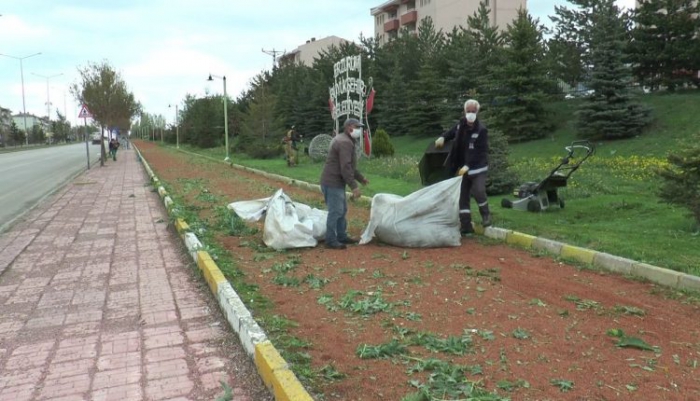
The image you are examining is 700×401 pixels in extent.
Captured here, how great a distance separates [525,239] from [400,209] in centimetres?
163

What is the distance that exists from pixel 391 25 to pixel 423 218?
64.7m

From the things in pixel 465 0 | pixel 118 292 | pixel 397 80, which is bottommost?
pixel 118 292

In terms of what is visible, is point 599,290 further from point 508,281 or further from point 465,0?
point 465,0

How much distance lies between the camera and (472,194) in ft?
25.8

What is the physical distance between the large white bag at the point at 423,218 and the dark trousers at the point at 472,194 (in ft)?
1.13

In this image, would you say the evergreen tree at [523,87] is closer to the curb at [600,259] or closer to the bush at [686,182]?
the bush at [686,182]

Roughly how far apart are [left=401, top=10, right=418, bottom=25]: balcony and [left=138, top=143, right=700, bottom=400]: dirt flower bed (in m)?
60.6

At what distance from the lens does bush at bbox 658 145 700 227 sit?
22.5 feet

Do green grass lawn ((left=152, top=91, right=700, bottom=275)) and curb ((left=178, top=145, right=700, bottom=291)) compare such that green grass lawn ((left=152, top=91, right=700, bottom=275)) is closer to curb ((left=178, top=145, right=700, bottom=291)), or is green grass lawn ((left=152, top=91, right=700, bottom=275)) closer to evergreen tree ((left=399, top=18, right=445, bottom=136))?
curb ((left=178, top=145, right=700, bottom=291))

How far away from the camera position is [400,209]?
7250 mm

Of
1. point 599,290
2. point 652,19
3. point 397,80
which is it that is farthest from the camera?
point 397,80

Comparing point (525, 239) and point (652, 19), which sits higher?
point (652, 19)

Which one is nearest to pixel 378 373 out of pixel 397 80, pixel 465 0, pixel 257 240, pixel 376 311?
pixel 376 311

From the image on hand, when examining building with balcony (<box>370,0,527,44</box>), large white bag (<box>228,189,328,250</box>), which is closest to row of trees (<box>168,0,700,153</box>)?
large white bag (<box>228,189,328,250</box>)
